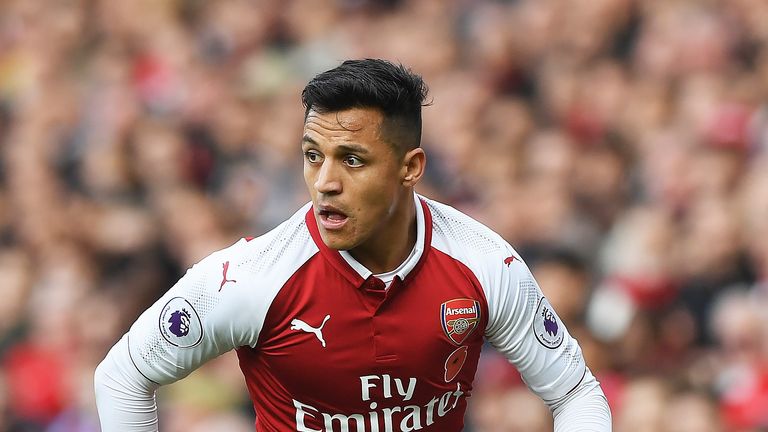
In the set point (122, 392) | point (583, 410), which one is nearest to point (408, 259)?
point (583, 410)

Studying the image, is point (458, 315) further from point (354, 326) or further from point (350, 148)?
point (350, 148)

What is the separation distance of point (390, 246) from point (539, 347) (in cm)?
54

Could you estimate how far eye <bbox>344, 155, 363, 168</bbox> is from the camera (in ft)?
12.3

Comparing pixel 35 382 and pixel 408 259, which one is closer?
pixel 408 259

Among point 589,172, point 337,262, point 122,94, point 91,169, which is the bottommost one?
point 337,262

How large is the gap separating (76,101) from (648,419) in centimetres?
581

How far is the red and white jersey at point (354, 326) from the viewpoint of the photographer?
12.7ft

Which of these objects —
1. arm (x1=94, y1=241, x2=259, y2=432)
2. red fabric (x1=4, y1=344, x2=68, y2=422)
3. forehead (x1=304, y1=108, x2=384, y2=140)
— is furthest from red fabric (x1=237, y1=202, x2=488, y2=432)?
red fabric (x1=4, y1=344, x2=68, y2=422)

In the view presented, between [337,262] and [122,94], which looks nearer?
[337,262]

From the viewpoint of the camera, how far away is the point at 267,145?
366 inches

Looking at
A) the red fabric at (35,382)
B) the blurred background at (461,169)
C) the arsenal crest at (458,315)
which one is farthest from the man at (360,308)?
the red fabric at (35,382)

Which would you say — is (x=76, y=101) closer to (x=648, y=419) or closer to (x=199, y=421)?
(x=199, y=421)

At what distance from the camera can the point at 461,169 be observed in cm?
848

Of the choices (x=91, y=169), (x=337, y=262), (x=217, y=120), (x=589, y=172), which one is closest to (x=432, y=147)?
(x=589, y=172)
